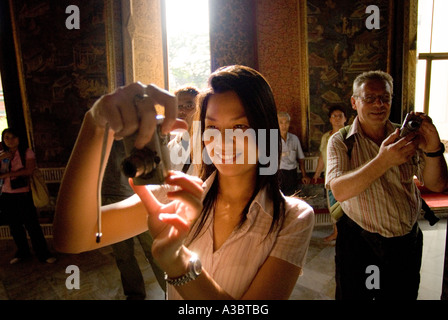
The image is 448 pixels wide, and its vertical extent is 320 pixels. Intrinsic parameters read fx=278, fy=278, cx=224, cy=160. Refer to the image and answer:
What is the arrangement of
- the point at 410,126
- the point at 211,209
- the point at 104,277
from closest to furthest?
the point at 211,209, the point at 410,126, the point at 104,277

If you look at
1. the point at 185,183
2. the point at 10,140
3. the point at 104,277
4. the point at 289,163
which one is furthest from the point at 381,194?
the point at 10,140

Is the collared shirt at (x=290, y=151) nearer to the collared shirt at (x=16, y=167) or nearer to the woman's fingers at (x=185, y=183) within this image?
the collared shirt at (x=16, y=167)

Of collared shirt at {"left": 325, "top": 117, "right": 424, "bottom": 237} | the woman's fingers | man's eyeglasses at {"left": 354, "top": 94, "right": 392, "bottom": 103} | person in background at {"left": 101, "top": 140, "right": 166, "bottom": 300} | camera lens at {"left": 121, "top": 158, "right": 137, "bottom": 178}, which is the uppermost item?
man's eyeglasses at {"left": 354, "top": 94, "right": 392, "bottom": 103}

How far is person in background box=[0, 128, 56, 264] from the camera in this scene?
3914 mm

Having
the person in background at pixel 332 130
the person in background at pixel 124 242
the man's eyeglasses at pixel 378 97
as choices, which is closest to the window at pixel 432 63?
the person in background at pixel 332 130

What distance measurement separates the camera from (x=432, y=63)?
5168mm

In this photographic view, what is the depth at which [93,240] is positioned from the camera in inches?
38.3

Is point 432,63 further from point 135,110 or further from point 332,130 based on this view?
point 135,110

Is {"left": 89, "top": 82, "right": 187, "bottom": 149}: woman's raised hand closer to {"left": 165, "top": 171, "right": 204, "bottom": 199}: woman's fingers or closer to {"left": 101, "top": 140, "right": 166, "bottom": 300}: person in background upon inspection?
{"left": 165, "top": 171, "right": 204, "bottom": 199}: woman's fingers

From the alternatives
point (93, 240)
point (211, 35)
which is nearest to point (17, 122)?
point (211, 35)

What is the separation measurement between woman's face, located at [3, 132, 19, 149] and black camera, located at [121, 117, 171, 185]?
13.8 feet

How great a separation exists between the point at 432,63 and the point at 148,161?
6.31 metres

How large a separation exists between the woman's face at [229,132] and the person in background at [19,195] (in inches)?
157

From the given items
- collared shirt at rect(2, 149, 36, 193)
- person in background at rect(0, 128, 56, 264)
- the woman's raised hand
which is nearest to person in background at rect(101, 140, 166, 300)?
person in background at rect(0, 128, 56, 264)
